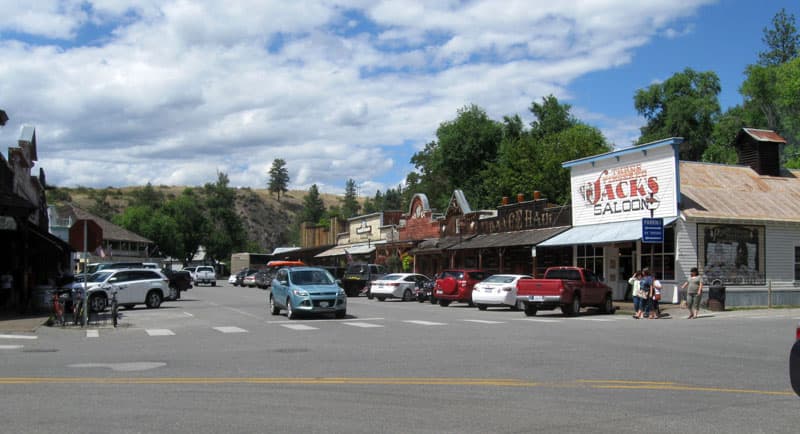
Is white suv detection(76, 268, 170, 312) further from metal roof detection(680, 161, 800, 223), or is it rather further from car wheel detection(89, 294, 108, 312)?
metal roof detection(680, 161, 800, 223)

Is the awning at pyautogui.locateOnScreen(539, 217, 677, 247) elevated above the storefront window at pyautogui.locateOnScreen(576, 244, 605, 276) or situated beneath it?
elevated above

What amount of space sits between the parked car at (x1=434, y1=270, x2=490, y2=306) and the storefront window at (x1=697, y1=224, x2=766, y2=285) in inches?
365

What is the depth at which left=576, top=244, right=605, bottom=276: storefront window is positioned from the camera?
116 feet

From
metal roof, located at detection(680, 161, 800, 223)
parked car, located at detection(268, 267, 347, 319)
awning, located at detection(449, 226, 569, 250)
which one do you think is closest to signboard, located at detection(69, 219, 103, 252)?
parked car, located at detection(268, 267, 347, 319)

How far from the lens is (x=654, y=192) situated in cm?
3216

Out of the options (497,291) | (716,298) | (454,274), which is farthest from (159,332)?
(716,298)

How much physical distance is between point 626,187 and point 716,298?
22.4 ft

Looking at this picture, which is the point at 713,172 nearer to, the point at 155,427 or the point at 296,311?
the point at 296,311

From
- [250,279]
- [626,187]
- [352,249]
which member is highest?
[626,187]

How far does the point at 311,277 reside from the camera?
2539cm

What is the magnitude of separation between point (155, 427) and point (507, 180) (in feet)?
202

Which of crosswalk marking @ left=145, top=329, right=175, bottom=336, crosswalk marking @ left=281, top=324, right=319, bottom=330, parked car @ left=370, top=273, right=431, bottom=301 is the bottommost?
crosswalk marking @ left=145, top=329, right=175, bottom=336

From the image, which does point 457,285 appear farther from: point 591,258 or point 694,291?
point 694,291

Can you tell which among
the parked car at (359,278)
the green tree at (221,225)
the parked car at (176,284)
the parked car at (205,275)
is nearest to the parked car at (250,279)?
the parked car at (205,275)
